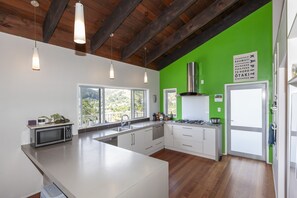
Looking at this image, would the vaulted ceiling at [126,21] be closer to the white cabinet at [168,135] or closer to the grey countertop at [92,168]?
the grey countertop at [92,168]

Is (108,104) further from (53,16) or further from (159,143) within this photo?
(53,16)

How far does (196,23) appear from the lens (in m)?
3.31

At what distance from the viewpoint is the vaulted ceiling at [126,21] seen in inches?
89.3

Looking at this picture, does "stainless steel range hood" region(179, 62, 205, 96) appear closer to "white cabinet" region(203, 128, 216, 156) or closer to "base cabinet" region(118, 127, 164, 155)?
"white cabinet" region(203, 128, 216, 156)

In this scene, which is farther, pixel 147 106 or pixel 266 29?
pixel 147 106

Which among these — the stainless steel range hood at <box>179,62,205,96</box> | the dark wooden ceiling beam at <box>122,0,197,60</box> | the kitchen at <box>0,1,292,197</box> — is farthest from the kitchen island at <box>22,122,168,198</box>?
the stainless steel range hood at <box>179,62,205,96</box>

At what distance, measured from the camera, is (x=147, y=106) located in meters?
→ 4.88

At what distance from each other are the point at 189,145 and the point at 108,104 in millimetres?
2388

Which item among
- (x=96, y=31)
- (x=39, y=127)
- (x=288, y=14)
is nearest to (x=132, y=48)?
(x=96, y=31)

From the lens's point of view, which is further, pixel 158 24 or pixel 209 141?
pixel 209 141

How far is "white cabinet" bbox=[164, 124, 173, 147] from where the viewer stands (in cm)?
434

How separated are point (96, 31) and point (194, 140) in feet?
11.3

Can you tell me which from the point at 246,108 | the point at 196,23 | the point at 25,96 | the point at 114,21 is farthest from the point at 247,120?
the point at 25,96

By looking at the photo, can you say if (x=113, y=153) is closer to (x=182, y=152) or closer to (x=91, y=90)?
(x=91, y=90)
